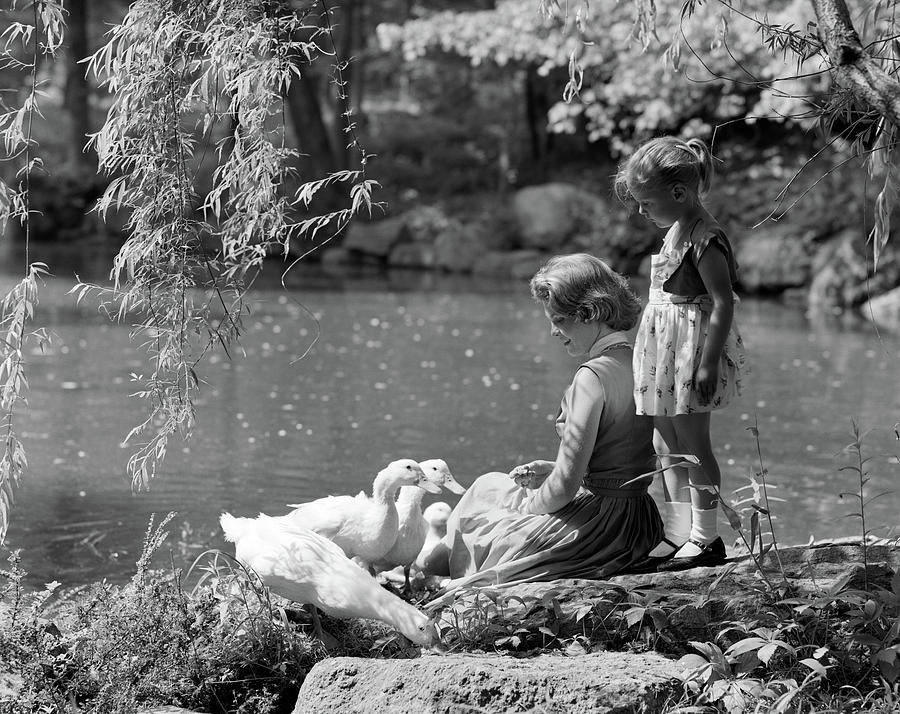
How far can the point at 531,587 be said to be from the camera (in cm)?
415

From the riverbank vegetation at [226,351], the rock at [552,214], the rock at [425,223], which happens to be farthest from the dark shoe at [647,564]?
the rock at [425,223]

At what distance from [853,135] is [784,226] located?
1849 centimetres

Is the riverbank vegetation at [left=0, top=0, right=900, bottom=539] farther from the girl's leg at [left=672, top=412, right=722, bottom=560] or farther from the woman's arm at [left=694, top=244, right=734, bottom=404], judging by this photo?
the girl's leg at [left=672, top=412, right=722, bottom=560]

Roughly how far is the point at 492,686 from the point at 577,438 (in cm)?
118

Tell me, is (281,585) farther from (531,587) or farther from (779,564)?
(779,564)

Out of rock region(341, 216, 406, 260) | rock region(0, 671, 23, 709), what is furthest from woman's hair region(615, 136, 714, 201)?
rock region(341, 216, 406, 260)

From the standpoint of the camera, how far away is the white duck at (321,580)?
3.98m

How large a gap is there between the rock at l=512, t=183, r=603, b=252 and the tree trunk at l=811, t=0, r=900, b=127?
2168cm

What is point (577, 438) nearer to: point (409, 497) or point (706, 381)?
point (706, 381)

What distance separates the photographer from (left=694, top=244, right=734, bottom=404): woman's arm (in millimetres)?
4410

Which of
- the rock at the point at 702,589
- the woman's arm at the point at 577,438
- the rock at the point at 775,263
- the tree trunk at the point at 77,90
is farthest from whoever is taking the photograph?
the tree trunk at the point at 77,90

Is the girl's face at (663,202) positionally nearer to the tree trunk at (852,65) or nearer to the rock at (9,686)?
the tree trunk at (852,65)

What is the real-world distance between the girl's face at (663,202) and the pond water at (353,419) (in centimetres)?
130

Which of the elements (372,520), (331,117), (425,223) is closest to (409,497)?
(372,520)
